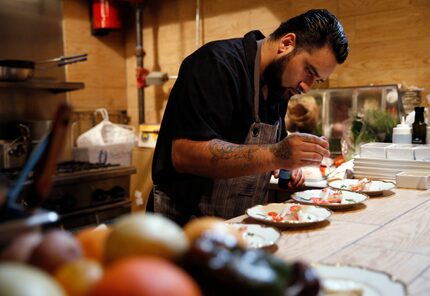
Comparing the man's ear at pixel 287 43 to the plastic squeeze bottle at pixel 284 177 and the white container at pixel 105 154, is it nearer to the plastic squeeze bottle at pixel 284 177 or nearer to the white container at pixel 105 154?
the plastic squeeze bottle at pixel 284 177

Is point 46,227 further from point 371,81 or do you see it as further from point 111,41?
point 111,41

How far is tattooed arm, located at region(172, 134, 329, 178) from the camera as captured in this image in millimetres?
1515

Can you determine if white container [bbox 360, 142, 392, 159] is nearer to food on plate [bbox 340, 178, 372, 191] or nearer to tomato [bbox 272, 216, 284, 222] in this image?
food on plate [bbox 340, 178, 372, 191]

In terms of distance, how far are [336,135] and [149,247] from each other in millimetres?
2795

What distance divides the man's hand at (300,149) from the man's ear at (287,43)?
0.49m

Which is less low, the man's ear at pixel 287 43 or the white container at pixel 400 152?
the man's ear at pixel 287 43

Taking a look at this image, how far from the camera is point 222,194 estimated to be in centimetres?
174

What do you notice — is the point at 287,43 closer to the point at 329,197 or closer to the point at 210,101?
the point at 210,101

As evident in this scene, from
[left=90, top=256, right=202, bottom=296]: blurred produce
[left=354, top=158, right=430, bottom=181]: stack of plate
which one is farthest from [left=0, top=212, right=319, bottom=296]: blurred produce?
[left=354, top=158, right=430, bottom=181]: stack of plate

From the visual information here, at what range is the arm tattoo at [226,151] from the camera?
1.54m

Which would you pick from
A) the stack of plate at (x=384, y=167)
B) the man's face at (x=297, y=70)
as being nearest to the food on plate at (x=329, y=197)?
the man's face at (x=297, y=70)

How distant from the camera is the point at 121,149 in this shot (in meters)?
3.52

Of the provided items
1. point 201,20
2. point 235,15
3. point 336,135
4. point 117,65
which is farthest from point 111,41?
point 336,135

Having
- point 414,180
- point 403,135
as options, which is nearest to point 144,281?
point 414,180
